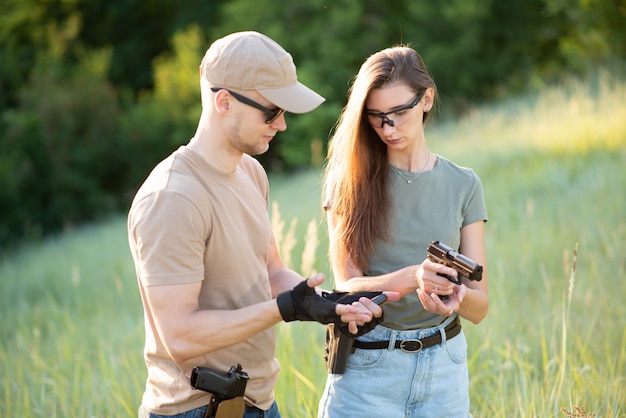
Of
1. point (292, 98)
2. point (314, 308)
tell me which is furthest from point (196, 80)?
point (314, 308)

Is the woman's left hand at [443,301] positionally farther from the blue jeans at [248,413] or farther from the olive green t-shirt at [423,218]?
the blue jeans at [248,413]

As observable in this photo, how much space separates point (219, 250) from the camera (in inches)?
91.7

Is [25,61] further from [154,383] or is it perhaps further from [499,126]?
[154,383]

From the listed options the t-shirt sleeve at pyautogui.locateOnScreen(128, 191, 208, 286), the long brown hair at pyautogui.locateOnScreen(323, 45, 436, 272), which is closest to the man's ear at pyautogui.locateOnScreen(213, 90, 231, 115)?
the t-shirt sleeve at pyautogui.locateOnScreen(128, 191, 208, 286)

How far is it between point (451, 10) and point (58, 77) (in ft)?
33.9

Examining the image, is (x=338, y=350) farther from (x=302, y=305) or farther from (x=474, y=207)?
(x=474, y=207)

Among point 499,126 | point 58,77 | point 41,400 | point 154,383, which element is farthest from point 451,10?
point 154,383

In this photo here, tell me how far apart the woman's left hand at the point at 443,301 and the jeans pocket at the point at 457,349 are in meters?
0.14

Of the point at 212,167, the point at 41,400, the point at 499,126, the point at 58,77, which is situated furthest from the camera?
the point at 58,77

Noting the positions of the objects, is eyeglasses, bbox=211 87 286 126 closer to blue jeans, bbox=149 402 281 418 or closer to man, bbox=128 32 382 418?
man, bbox=128 32 382 418

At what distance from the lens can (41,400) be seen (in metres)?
4.18

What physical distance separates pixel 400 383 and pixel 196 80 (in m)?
18.0

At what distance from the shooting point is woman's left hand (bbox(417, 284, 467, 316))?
7.89 ft

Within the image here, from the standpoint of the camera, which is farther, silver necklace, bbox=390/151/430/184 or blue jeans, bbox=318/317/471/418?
silver necklace, bbox=390/151/430/184
